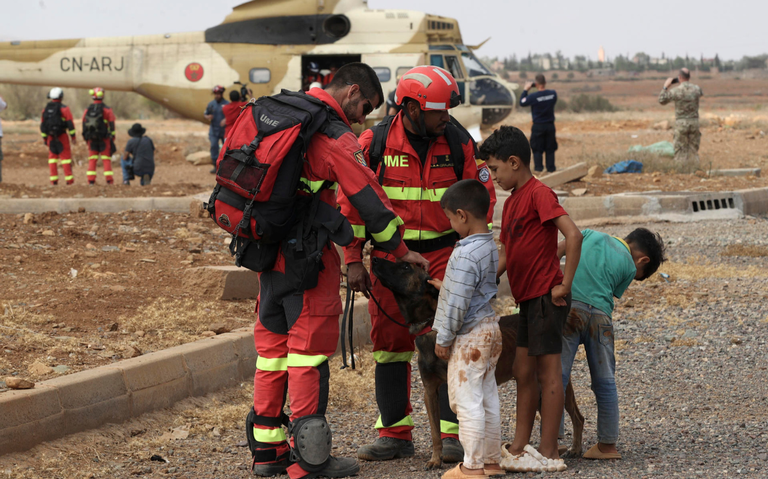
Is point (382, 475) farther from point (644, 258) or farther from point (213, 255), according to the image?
point (213, 255)

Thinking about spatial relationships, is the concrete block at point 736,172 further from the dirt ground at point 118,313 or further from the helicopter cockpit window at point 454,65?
the dirt ground at point 118,313

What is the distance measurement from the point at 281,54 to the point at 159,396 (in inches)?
585

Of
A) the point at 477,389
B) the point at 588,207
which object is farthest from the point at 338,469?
the point at 588,207

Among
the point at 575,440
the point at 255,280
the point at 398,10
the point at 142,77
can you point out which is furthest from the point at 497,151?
the point at 142,77

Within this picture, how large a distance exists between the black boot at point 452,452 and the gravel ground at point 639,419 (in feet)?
0.48

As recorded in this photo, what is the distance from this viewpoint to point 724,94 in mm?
88000

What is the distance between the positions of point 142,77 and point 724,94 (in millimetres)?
80233

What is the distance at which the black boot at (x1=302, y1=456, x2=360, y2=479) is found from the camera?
4109 mm

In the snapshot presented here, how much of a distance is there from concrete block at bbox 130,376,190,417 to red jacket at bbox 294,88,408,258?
6.65 ft

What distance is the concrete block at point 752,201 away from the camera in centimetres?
1407

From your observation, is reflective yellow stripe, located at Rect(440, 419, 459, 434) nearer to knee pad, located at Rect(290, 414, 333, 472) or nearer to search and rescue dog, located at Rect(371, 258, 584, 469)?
search and rescue dog, located at Rect(371, 258, 584, 469)

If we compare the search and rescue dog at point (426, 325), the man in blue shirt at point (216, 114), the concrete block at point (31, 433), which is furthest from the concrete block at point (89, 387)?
the man in blue shirt at point (216, 114)

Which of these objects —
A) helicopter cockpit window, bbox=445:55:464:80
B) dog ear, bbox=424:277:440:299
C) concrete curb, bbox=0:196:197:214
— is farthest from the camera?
helicopter cockpit window, bbox=445:55:464:80

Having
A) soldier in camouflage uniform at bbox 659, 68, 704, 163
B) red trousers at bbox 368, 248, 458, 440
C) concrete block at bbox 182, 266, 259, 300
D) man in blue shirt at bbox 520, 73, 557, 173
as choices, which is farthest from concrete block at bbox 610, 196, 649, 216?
red trousers at bbox 368, 248, 458, 440
